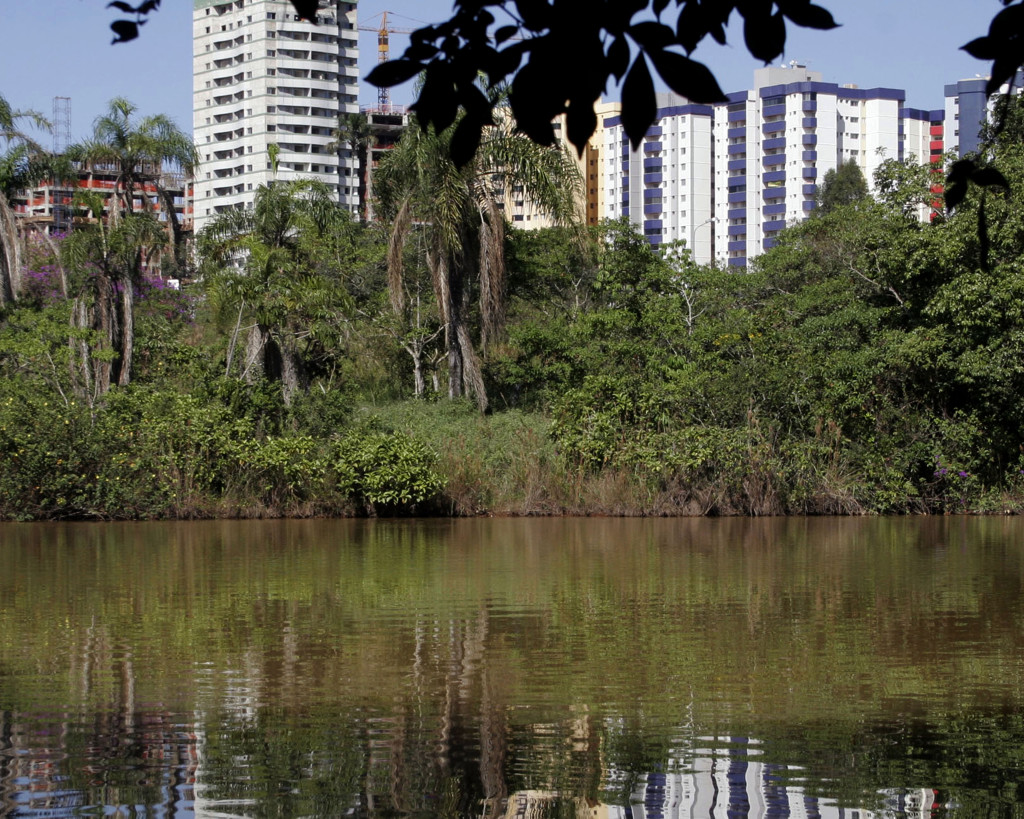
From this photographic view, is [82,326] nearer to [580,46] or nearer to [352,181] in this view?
[580,46]

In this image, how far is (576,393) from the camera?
24.5 metres

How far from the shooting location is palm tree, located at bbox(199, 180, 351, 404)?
2525cm

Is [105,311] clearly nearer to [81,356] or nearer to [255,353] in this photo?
[81,356]

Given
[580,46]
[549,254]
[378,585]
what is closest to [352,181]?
[549,254]

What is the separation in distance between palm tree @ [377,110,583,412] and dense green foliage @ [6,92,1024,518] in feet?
0.58

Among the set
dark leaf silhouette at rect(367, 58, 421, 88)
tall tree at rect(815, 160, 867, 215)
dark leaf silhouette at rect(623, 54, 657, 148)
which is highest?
tall tree at rect(815, 160, 867, 215)

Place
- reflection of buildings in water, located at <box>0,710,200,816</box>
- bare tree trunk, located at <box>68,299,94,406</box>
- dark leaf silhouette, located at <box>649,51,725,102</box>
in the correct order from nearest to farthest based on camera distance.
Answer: dark leaf silhouette, located at <box>649,51,725,102</box> → reflection of buildings in water, located at <box>0,710,200,816</box> → bare tree trunk, located at <box>68,299,94,406</box>

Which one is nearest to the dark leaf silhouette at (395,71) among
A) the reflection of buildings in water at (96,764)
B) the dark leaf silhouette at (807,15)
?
the dark leaf silhouette at (807,15)

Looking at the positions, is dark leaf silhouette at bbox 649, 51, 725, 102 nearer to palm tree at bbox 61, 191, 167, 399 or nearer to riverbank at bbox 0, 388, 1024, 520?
riverbank at bbox 0, 388, 1024, 520

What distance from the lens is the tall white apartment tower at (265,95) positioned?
116m

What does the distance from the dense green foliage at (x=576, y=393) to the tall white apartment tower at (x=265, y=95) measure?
8765 cm

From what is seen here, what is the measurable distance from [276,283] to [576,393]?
609 cm

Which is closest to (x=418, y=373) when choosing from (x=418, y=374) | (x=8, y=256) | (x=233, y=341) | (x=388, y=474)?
(x=418, y=374)

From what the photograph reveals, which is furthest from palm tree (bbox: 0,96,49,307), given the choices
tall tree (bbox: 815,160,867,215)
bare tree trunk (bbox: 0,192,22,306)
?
tall tree (bbox: 815,160,867,215)
